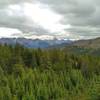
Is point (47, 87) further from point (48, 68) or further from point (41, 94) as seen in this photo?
point (48, 68)

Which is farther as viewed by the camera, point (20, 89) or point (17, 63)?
point (17, 63)

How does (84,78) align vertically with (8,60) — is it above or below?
below

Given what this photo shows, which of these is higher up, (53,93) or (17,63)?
(17,63)

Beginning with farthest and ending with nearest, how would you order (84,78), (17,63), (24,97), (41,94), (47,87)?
(84,78), (17,63), (47,87), (41,94), (24,97)

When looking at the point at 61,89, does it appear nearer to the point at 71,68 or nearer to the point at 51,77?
the point at 51,77

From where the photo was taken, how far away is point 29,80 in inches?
6097

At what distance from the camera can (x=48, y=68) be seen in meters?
190

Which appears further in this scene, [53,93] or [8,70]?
[8,70]

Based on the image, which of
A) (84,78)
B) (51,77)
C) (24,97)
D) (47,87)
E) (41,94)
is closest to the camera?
(24,97)

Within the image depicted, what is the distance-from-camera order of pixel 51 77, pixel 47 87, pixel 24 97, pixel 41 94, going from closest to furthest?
pixel 24 97, pixel 41 94, pixel 47 87, pixel 51 77

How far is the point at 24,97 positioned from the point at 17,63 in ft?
183

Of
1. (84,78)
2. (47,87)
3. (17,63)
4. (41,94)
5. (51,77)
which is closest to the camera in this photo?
(41,94)

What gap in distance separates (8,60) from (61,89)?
4734cm

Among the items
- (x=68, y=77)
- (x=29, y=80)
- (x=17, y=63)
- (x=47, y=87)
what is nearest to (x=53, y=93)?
(x=47, y=87)
